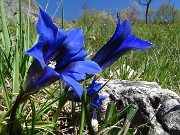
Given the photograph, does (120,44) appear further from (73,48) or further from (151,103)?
(151,103)

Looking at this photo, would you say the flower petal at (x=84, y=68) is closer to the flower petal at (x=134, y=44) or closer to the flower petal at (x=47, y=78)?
the flower petal at (x=47, y=78)

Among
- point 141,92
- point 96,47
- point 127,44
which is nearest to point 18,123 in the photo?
point 127,44

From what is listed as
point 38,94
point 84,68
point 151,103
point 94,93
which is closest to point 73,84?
point 84,68

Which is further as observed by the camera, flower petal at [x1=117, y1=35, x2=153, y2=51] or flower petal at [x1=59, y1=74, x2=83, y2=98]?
flower petal at [x1=117, y1=35, x2=153, y2=51]

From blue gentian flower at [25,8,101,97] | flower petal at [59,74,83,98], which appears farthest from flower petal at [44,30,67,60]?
flower petal at [59,74,83,98]

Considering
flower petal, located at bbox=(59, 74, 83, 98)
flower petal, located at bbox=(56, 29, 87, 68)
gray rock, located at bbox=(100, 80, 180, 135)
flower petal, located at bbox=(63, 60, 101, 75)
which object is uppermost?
flower petal, located at bbox=(56, 29, 87, 68)

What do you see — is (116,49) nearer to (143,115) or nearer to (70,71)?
(70,71)

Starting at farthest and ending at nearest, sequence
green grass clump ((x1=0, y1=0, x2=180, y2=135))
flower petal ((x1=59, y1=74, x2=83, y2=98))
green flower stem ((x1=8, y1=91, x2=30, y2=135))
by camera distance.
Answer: green grass clump ((x1=0, y1=0, x2=180, y2=135)) < green flower stem ((x1=8, y1=91, x2=30, y2=135)) < flower petal ((x1=59, y1=74, x2=83, y2=98))

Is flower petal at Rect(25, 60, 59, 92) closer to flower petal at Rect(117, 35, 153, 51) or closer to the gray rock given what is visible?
flower petal at Rect(117, 35, 153, 51)
